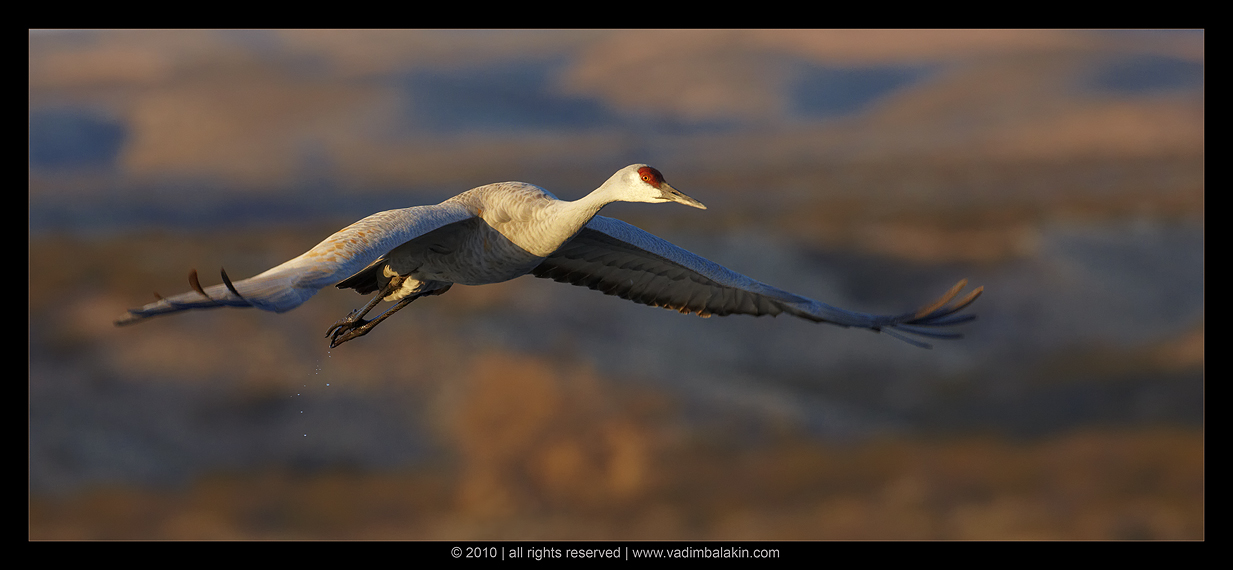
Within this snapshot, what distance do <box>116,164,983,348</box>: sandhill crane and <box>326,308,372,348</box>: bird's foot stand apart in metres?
0.02

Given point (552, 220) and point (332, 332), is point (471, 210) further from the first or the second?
point (332, 332)

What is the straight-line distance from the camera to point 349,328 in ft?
49.6

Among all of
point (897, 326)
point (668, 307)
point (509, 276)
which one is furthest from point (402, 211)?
point (897, 326)

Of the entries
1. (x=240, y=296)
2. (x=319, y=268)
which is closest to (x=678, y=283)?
(x=319, y=268)

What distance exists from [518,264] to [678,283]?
3.24 metres

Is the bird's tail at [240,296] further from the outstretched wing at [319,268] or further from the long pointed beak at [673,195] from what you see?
the long pointed beak at [673,195]

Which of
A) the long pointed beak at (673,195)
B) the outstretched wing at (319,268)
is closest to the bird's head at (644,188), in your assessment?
the long pointed beak at (673,195)

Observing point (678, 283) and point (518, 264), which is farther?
point (678, 283)

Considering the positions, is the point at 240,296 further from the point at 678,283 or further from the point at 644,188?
the point at 678,283

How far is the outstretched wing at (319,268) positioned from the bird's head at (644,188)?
2092 millimetres

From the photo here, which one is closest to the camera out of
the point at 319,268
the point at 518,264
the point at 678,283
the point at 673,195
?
the point at 319,268

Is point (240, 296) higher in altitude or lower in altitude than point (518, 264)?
lower

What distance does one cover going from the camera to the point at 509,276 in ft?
44.8

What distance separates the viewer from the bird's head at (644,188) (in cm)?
1185
